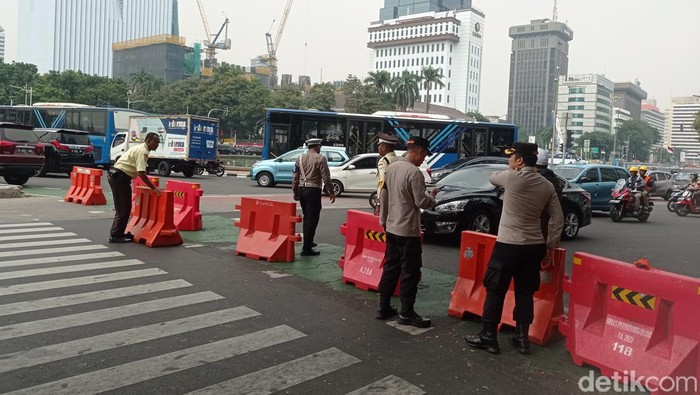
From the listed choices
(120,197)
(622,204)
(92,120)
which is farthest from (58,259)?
(92,120)

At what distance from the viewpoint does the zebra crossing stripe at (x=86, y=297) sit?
216 inches

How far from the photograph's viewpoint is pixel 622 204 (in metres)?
16.3

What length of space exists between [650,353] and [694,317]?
444 millimetres

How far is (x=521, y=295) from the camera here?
479 centimetres

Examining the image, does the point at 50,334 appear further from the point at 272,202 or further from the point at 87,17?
the point at 87,17

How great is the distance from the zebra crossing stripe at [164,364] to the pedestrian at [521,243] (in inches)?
66.5

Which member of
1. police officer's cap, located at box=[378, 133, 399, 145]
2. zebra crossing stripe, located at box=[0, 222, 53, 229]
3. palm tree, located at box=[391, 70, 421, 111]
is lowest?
zebra crossing stripe, located at box=[0, 222, 53, 229]

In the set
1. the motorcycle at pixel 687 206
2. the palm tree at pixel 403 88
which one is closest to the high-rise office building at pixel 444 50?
the palm tree at pixel 403 88

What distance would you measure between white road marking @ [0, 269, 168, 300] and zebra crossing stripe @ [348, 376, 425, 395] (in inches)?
157

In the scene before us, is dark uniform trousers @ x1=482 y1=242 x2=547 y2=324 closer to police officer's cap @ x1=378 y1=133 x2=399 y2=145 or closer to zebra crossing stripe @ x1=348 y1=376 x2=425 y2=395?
zebra crossing stripe @ x1=348 y1=376 x2=425 y2=395

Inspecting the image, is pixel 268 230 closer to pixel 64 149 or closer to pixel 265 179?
pixel 265 179

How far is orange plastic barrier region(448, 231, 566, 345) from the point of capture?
16.5 ft

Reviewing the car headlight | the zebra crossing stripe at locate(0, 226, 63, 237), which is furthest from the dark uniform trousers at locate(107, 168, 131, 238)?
the car headlight

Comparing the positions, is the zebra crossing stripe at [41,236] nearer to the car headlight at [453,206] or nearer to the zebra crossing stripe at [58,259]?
the zebra crossing stripe at [58,259]
